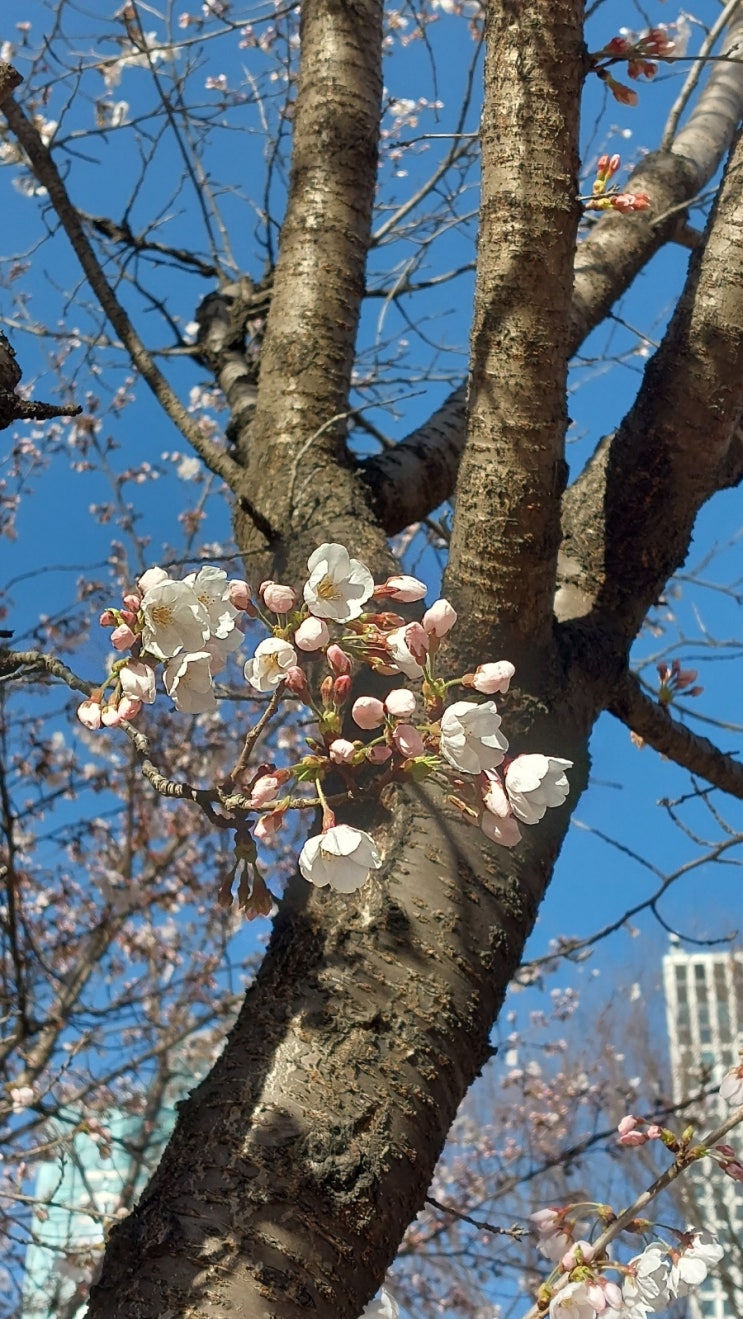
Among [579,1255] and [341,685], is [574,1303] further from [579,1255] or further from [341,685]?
[341,685]

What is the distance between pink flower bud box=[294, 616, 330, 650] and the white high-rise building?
6.58 m

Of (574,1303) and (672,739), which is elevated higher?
(672,739)

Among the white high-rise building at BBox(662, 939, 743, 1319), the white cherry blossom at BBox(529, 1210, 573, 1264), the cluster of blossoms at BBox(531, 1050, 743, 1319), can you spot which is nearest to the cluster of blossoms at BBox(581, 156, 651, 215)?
the cluster of blossoms at BBox(531, 1050, 743, 1319)

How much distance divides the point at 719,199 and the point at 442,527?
1.08 m

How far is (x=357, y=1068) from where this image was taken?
1.05 meters

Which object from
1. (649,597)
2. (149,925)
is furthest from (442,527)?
(149,925)

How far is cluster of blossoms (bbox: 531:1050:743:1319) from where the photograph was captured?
121 centimetres

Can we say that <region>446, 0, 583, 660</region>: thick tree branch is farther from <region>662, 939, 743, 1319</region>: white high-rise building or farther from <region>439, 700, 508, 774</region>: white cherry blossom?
<region>662, 939, 743, 1319</region>: white high-rise building

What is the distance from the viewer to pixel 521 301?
131 cm

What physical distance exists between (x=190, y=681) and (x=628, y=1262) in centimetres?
108

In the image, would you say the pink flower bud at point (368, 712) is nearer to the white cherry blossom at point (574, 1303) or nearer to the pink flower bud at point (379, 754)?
the pink flower bud at point (379, 754)

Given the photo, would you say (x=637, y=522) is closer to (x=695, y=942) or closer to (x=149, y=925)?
(x=695, y=942)

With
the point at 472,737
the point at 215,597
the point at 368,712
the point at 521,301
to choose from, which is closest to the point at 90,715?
the point at 215,597

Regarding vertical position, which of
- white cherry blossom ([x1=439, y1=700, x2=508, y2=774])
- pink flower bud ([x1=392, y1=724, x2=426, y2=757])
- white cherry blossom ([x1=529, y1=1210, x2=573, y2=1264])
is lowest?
white cherry blossom ([x1=529, y1=1210, x2=573, y2=1264])
